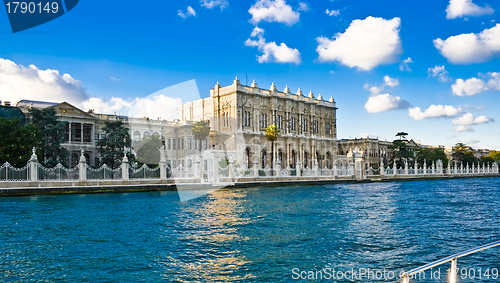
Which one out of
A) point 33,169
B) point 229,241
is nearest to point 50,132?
point 33,169

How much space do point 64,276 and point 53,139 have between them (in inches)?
1152

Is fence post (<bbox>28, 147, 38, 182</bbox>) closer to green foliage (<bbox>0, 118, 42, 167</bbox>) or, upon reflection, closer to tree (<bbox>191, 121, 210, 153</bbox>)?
green foliage (<bbox>0, 118, 42, 167</bbox>)

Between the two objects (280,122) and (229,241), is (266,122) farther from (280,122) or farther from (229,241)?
(229,241)

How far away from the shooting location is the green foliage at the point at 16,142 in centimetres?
2689

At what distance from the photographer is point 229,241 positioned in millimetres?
10570

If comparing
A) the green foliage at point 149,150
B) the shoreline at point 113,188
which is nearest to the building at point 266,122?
the green foliage at point 149,150

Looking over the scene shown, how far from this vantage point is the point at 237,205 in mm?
18750

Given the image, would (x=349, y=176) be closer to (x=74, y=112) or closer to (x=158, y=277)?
(x=74, y=112)

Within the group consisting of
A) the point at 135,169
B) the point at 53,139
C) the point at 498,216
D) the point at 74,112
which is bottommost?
the point at 498,216

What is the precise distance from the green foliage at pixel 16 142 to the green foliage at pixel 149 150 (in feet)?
32.7

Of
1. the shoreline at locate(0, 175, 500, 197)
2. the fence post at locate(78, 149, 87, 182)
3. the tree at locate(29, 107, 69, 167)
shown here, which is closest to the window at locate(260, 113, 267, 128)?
the shoreline at locate(0, 175, 500, 197)

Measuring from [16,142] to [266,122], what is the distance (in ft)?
116

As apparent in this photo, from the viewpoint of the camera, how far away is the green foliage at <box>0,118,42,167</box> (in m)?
26.9

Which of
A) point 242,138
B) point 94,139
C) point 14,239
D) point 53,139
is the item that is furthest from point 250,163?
point 14,239
